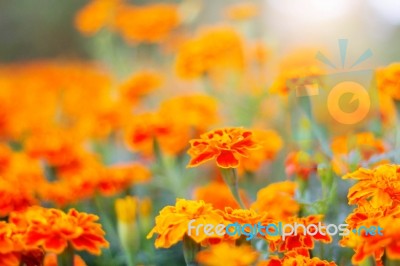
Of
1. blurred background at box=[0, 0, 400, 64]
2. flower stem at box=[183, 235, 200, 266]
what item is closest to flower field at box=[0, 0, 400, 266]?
flower stem at box=[183, 235, 200, 266]

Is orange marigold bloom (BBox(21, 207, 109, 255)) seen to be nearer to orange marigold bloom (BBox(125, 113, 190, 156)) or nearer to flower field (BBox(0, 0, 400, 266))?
flower field (BBox(0, 0, 400, 266))

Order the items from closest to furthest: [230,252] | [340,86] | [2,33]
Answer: [230,252], [340,86], [2,33]

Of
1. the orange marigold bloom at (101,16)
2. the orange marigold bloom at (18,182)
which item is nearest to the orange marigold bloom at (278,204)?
the orange marigold bloom at (18,182)

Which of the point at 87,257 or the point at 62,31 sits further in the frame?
the point at 62,31

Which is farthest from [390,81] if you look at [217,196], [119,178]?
[119,178]

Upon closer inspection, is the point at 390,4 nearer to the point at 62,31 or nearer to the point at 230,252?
the point at 230,252

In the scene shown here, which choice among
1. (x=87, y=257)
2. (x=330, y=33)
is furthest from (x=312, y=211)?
(x=330, y=33)

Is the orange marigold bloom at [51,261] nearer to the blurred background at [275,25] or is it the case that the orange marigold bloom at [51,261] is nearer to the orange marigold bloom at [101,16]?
the blurred background at [275,25]

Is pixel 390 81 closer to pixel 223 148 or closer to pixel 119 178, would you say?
pixel 223 148
